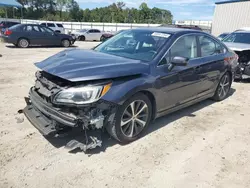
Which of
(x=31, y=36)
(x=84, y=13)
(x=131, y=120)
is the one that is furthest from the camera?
(x=84, y=13)

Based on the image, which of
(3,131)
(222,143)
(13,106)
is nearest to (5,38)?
(13,106)

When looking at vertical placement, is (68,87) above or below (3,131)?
above

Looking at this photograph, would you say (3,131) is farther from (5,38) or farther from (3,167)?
(5,38)

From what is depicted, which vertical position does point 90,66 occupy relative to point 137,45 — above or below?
below

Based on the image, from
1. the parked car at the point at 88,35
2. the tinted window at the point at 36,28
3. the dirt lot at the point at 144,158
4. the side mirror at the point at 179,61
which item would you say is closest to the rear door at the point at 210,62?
the dirt lot at the point at 144,158

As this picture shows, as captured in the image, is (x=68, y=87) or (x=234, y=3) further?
(x=234, y=3)

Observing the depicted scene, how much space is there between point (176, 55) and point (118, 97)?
4.89 ft

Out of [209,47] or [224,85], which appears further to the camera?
[224,85]

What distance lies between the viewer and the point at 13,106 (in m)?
4.93

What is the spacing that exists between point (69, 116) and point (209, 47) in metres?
3.45

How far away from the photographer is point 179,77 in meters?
4.15

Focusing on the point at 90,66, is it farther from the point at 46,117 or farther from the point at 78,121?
the point at 46,117

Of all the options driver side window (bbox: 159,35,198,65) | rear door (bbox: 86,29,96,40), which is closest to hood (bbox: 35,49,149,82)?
driver side window (bbox: 159,35,198,65)

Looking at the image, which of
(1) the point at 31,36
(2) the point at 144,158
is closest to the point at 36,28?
(1) the point at 31,36
